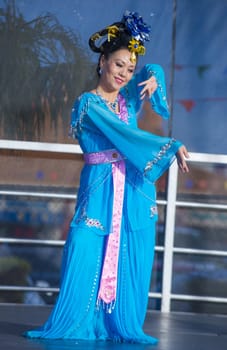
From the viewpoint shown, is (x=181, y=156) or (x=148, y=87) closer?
(x=181, y=156)

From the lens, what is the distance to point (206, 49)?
5.82m

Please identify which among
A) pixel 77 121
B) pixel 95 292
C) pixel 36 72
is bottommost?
pixel 95 292

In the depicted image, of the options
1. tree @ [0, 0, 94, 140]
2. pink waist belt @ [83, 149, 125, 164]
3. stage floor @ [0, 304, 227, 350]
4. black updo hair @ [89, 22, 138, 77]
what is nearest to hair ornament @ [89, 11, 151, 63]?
black updo hair @ [89, 22, 138, 77]

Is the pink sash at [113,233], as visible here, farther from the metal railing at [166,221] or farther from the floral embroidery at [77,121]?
the metal railing at [166,221]

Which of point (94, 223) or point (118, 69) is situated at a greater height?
point (118, 69)

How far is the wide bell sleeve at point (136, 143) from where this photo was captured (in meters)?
3.96

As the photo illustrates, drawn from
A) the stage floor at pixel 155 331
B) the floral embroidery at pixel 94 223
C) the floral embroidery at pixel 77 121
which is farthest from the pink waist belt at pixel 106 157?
the stage floor at pixel 155 331

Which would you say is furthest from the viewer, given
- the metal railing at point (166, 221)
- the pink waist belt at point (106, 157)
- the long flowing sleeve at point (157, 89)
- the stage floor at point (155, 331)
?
the metal railing at point (166, 221)

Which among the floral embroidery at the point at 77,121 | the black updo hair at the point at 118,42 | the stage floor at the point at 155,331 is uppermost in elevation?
the black updo hair at the point at 118,42

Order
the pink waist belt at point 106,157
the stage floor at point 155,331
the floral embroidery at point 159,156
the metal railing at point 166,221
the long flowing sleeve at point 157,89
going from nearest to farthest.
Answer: the stage floor at point 155,331 < the floral embroidery at point 159,156 < the pink waist belt at point 106,157 < the long flowing sleeve at point 157,89 < the metal railing at point 166,221

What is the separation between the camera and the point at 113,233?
406cm

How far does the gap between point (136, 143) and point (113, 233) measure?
1.27 feet

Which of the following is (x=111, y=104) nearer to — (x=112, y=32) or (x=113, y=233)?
(x=112, y=32)

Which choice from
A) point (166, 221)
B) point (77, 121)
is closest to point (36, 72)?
point (166, 221)
